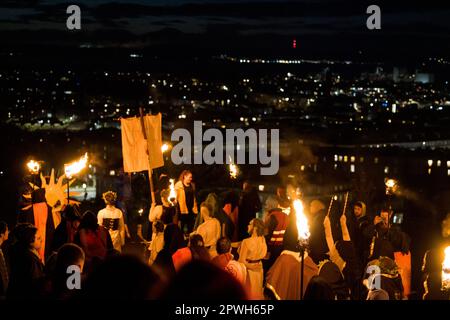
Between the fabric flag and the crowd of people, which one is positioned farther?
the fabric flag

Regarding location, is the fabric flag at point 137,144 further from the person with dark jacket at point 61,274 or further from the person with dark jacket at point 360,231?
the person with dark jacket at point 61,274

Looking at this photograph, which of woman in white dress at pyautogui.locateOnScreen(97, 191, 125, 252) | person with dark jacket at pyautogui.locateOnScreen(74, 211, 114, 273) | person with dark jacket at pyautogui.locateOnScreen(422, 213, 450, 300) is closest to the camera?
person with dark jacket at pyautogui.locateOnScreen(422, 213, 450, 300)

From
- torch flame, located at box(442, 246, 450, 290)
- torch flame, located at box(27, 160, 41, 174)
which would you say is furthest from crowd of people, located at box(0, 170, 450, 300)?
torch flame, located at box(27, 160, 41, 174)

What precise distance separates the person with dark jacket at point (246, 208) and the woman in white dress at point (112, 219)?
2.00 meters

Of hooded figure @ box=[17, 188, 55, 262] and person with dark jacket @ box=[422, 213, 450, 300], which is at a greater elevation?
hooded figure @ box=[17, 188, 55, 262]

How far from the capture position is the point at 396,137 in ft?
213

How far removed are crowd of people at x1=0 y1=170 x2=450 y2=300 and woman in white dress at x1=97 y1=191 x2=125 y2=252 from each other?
0.01m

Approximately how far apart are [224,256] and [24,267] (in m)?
1.83

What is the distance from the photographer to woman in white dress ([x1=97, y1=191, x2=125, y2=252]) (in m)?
7.68

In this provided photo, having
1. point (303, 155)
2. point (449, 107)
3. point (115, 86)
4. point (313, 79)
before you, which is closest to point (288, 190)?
point (303, 155)

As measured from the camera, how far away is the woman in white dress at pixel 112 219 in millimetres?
7680

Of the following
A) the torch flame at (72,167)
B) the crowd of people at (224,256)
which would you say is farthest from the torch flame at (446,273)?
the torch flame at (72,167)

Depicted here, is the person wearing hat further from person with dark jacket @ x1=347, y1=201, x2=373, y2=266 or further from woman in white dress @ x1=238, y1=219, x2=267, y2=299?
woman in white dress @ x1=238, y1=219, x2=267, y2=299
